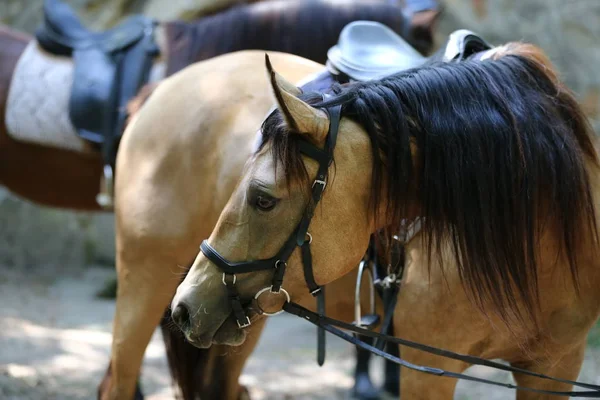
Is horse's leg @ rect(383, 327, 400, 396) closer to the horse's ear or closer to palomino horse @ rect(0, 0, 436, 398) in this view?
palomino horse @ rect(0, 0, 436, 398)

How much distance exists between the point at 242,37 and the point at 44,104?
0.93m

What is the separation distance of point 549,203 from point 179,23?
214 centimetres

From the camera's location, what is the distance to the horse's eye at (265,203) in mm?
1434

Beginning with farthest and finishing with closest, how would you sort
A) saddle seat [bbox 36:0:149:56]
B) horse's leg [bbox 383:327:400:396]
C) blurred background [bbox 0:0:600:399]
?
blurred background [bbox 0:0:600:399] < horse's leg [bbox 383:327:400:396] < saddle seat [bbox 36:0:149:56]

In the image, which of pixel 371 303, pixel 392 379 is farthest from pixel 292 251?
pixel 392 379

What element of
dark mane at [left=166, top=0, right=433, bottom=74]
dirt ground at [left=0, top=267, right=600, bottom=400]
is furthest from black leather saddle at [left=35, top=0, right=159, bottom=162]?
dirt ground at [left=0, top=267, right=600, bottom=400]

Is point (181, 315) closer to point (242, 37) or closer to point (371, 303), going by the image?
point (371, 303)

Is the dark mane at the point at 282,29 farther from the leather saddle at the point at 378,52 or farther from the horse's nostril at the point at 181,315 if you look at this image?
the horse's nostril at the point at 181,315

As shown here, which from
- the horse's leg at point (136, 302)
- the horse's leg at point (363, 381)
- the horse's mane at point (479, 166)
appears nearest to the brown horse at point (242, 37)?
the horse's leg at point (136, 302)

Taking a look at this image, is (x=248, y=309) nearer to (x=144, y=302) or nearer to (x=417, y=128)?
(x=417, y=128)

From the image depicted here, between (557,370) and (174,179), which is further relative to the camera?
(174,179)

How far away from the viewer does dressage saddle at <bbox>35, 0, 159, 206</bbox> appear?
321 centimetres

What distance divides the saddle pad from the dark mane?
20cm

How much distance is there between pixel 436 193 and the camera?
5.01 ft
